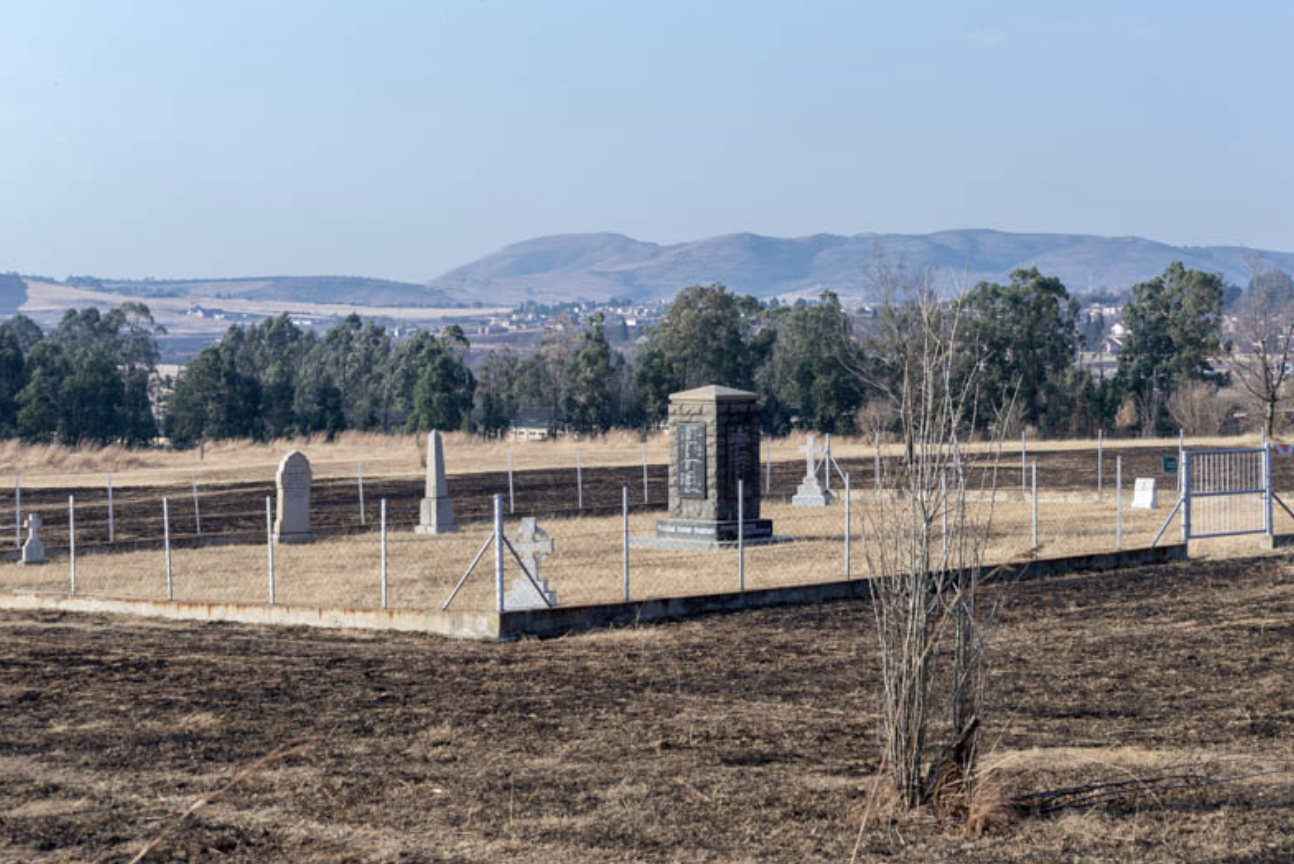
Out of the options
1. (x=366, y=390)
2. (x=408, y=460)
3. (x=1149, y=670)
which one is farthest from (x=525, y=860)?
(x=366, y=390)

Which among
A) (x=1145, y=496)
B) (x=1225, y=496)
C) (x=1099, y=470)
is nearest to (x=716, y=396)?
(x=1225, y=496)

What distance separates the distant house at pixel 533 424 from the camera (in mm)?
74562

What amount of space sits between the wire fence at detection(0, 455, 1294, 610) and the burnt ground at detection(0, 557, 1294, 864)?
159 centimetres

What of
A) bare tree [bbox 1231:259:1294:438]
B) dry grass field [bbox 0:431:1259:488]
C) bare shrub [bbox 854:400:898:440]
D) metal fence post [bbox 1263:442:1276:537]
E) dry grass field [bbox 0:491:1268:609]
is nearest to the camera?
dry grass field [bbox 0:491:1268:609]

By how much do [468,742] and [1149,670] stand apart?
5.54m

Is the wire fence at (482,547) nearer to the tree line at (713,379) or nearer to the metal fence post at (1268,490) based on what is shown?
the metal fence post at (1268,490)

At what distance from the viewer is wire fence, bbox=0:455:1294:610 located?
1888 centimetres

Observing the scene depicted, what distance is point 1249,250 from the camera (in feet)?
217

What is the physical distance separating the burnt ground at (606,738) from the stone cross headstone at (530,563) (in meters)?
1.03

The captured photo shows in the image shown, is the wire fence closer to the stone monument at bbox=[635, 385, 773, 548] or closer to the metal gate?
the stone monument at bbox=[635, 385, 773, 548]

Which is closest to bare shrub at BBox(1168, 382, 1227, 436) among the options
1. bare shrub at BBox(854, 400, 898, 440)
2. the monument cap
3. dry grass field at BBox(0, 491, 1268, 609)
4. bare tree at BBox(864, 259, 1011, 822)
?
bare shrub at BBox(854, 400, 898, 440)

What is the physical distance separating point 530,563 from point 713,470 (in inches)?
352

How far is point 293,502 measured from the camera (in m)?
26.8

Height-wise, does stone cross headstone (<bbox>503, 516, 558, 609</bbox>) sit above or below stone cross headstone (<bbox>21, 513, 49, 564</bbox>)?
above
